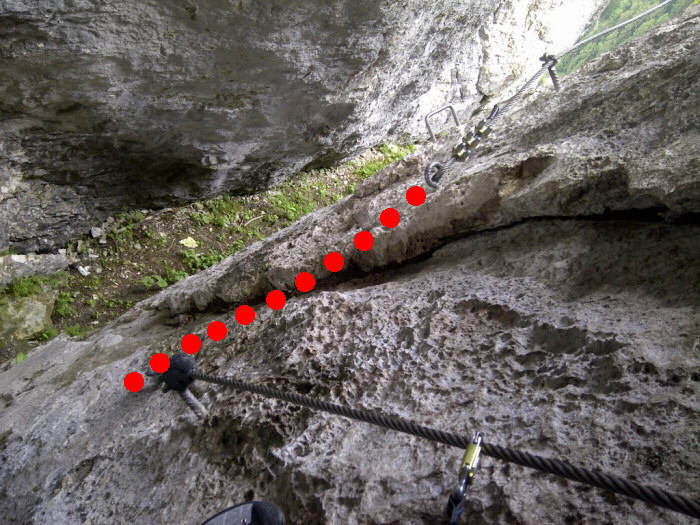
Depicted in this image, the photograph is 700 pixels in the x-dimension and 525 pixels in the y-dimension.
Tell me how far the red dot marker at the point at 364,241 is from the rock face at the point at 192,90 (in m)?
2.94

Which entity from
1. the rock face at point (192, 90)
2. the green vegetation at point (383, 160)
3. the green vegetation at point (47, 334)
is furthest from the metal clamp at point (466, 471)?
the green vegetation at point (383, 160)

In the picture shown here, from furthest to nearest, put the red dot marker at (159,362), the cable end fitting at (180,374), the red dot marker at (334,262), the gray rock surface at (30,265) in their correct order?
the gray rock surface at (30,265)
the red dot marker at (334,262)
the red dot marker at (159,362)
the cable end fitting at (180,374)

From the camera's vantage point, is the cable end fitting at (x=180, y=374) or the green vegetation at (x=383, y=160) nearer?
the cable end fitting at (x=180, y=374)

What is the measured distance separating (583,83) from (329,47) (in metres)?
3.48

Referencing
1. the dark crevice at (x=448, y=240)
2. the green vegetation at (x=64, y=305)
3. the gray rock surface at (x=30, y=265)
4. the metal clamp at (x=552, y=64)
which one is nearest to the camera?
the dark crevice at (x=448, y=240)

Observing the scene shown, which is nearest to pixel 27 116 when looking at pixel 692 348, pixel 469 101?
pixel 692 348

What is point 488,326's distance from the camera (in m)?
2.04

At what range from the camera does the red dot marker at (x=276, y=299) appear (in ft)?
11.0

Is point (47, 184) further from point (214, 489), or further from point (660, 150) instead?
point (660, 150)

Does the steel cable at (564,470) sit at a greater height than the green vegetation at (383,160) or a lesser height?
greater

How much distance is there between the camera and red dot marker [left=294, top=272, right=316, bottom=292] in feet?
11.1

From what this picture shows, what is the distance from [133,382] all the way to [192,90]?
3.75 meters

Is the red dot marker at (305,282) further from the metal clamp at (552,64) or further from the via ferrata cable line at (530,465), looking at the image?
the metal clamp at (552,64)

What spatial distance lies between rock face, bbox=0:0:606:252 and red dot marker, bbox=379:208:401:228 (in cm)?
286
